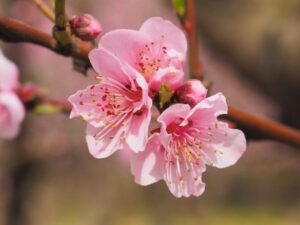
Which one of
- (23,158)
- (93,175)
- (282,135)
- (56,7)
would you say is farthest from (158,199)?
(56,7)

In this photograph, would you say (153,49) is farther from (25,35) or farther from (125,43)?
(25,35)

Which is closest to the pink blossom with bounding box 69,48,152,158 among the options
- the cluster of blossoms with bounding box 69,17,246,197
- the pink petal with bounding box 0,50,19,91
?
the cluster of blossoms with bounding box 69,17,246,197

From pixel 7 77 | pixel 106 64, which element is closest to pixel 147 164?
pixel 106 64

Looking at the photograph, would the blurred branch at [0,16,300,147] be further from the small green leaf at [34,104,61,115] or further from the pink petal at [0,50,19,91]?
the pink petal at [0,50,19,91]

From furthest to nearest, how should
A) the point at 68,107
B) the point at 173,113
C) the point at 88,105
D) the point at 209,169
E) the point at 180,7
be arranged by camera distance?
the point at 209,169 < the point at 68,107 < the point at 180,7 < the point at 88,105 < the point at 173,113

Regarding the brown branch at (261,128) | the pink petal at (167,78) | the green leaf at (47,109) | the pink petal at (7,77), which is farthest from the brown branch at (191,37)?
the pink petal at (7,77)

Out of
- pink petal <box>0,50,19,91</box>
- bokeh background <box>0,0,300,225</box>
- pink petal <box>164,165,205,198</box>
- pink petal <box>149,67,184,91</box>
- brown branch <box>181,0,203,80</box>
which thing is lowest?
bokeh background <box>0,0,300,225</box>

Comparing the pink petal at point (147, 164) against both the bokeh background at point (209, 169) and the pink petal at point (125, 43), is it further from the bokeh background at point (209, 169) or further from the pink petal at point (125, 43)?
the bokeh background at point (209, 169)
